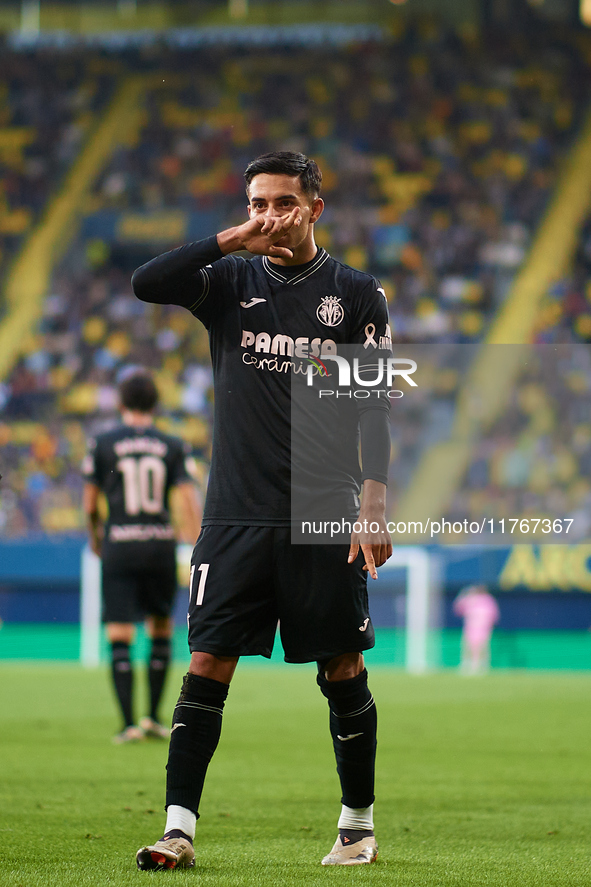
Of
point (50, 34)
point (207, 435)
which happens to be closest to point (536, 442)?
point (207, 435)

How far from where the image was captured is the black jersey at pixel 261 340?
3395mm

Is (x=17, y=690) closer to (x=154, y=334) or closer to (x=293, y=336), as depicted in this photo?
(x=293, y=336)

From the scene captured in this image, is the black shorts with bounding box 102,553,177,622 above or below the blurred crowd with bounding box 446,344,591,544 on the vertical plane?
below

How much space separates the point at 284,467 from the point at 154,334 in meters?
16.8

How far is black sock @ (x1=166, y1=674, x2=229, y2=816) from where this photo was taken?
3234 mm

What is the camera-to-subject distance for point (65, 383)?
63.2ft

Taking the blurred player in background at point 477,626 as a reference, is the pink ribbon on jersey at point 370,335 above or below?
above

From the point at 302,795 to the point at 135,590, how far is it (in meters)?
2.38

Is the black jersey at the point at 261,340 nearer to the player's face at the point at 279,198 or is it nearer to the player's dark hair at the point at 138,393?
the player's face at the point at 279,198

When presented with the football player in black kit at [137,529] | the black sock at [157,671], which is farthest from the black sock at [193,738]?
the black sock at [157,671]

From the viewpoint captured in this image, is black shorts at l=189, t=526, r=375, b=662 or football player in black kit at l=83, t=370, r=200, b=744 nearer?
black shorts at l=189, t=526, r=375, b=662

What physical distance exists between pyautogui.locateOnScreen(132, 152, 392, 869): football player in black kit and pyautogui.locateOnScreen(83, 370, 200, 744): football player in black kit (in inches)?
137

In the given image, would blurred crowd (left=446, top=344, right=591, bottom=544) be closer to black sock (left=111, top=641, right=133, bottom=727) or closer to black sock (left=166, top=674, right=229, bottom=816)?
black sock (left=111, top=641, right=133, bottom=727)

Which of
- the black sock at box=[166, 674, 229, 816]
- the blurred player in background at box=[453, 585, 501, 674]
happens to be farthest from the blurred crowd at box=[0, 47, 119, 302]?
the black sock at box=[166, 674, 229, 816]
